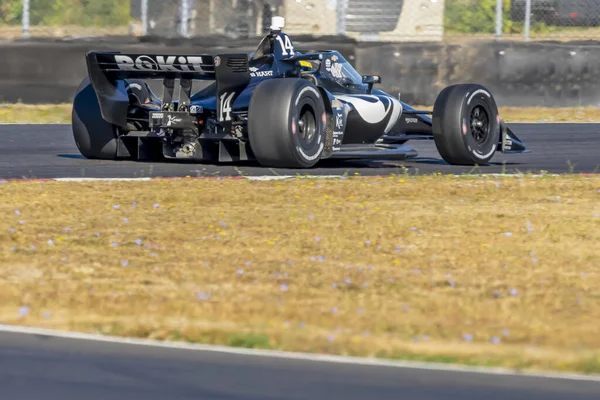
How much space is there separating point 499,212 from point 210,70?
3.49m

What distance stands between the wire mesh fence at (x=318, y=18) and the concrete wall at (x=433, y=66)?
1.27ft

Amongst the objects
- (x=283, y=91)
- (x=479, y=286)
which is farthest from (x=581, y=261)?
(x=283, y=91)

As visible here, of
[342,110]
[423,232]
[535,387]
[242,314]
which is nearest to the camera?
[535,387]

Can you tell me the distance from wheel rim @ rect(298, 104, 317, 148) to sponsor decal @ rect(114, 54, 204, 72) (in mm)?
1076

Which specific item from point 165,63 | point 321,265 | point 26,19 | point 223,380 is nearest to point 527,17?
point 26,19

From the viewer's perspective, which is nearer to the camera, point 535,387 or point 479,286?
point 535,387

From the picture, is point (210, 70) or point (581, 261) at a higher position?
point (210, 70)

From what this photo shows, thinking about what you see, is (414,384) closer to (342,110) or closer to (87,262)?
(87,262)

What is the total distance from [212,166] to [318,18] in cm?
800

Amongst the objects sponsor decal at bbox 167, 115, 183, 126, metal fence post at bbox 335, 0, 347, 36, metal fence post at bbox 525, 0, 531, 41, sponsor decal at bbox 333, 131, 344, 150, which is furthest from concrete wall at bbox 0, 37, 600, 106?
sponsor decal at bbox 167, 115, 183, 126

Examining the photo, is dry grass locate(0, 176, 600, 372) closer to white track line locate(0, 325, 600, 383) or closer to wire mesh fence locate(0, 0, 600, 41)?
white track line locate(0, 325, 600, 383)

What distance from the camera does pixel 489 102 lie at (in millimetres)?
13734

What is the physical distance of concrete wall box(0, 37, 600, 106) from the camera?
774 inches

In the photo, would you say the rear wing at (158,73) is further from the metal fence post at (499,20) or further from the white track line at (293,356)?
the metal fence post at (499,20)
